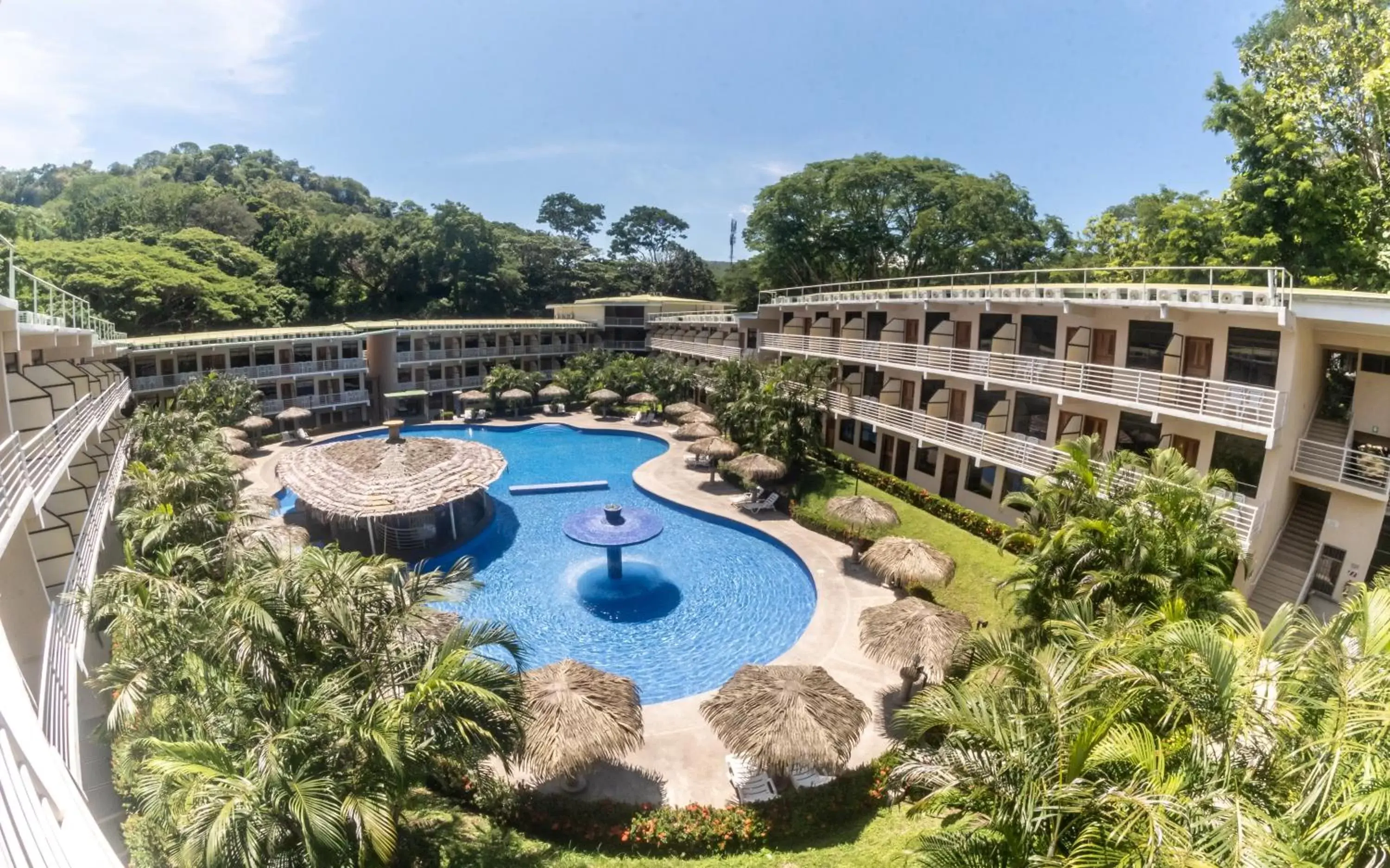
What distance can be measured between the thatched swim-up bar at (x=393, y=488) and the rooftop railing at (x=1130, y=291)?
698 inches

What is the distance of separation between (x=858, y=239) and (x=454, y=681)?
5023 cm

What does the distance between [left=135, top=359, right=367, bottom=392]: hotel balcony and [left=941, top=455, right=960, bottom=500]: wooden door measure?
3832cm

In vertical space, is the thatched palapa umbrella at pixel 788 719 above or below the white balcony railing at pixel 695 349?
below

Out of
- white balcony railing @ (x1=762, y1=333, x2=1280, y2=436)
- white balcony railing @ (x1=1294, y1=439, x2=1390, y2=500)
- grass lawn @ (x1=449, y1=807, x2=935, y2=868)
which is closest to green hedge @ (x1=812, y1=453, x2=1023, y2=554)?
white balcony railing @ (x1=762, y1=333, x2=1280, y2=436)

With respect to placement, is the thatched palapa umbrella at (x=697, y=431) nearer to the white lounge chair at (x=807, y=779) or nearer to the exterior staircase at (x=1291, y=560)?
the exterior staircase at (x=1291, y=560)

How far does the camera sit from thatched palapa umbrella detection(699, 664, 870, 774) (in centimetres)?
1141

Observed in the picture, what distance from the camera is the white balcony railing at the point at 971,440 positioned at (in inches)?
622

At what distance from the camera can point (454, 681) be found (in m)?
8.33

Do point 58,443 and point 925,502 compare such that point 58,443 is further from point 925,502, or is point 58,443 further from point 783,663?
point 925,502

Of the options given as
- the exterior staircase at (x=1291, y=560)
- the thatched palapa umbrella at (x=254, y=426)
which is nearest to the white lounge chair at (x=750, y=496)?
the exterior staircase at (x=1291, y=560)

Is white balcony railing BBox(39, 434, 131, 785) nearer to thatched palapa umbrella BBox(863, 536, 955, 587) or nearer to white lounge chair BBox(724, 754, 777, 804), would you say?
white lounge chair BBox(724, 754, 777, 804)

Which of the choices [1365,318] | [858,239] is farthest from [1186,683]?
[858,239]

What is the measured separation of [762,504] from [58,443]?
2172 cm

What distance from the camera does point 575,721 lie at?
11617 millimetres
